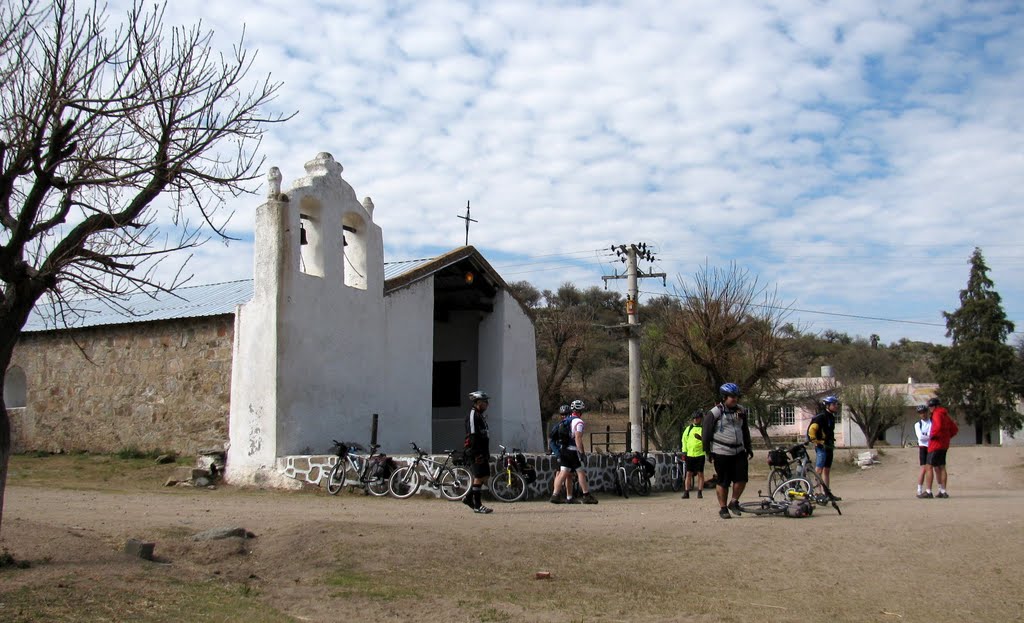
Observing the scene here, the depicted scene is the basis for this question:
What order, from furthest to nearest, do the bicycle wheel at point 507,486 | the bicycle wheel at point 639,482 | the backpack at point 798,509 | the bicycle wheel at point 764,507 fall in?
the bicycle wheel at point 639,482 → the bicycle wheel at point 507,486 → the bicycle wheel at point 764,507 → the backpack at point 798,509

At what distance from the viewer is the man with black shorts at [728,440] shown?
11711 millimetres

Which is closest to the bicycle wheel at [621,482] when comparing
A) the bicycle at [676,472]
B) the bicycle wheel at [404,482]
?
the bicycle at [676,472]

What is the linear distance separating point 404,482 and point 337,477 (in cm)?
123

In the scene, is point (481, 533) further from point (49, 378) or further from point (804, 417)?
point (804, 417)

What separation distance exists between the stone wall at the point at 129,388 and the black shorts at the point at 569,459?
25.1 ft

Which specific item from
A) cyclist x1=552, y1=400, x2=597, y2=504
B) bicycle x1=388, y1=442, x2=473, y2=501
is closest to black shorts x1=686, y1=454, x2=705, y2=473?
cyclist x1=552, y1=400, x2=597, y2=504

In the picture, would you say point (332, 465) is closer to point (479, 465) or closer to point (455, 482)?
point (455, 482)

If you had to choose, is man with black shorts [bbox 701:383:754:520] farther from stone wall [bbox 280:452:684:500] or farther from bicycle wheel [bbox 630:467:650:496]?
bicycle wheel [bbox 630:467:650:496]

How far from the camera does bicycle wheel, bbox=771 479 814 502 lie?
12.3 m

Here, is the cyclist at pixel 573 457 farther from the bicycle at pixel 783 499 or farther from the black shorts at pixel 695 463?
the bicycle at pixel 783 499

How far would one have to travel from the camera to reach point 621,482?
17594 millimetres

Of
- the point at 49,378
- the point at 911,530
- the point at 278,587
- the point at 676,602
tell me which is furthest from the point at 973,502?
the point at 49,378

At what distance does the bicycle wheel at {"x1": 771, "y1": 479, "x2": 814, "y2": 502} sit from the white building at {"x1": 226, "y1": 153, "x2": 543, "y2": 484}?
332 inches

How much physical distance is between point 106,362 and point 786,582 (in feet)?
57.4
